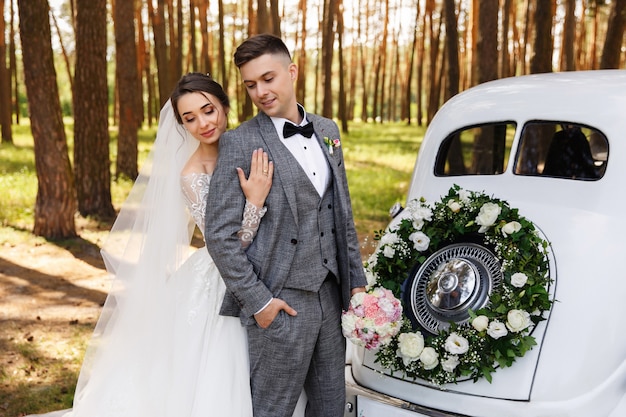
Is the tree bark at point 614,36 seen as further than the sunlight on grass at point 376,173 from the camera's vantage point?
Yes

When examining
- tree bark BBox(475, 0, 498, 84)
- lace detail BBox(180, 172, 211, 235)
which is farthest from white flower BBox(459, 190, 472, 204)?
tree bark BBox(475, 0, 498, 84)

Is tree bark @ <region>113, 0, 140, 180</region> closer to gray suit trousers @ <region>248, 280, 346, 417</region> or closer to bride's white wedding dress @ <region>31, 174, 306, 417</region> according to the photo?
bride's white wedding dress @ <region>31, 174, 306, 417</region>

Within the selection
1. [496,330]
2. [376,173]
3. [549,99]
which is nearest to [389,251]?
[496,330]

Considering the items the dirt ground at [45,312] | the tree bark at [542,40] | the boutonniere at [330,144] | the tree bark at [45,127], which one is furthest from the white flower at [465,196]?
the tree bark at [542,40]

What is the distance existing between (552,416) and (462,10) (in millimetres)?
31095

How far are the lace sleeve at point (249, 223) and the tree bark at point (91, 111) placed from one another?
7.58 metres

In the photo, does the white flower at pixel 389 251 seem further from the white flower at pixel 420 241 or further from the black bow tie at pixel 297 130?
the black bow tie at pixel 297 130

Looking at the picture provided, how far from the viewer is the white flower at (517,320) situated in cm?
299

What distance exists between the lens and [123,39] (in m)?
12.2

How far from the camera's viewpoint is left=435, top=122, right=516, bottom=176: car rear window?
14.0 feet

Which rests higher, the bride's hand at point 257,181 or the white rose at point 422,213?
the bride's hand at point 257,181

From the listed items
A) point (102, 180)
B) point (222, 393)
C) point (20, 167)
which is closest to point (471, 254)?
point (222, 393)

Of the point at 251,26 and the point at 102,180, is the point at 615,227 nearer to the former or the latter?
the point at 102,180

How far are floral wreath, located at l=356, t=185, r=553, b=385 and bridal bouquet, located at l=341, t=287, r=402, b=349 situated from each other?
20cm
